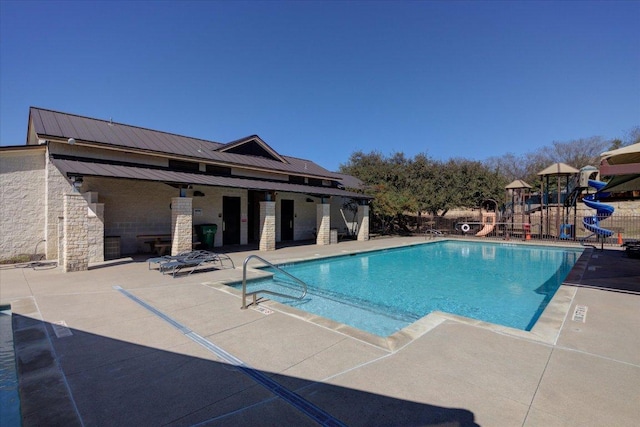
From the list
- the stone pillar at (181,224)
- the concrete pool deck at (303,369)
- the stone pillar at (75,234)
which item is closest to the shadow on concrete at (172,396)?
the concrete pool deck at (303,369)

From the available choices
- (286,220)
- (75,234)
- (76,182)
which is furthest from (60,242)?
(286,220)

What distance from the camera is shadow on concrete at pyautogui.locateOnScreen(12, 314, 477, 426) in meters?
2.63

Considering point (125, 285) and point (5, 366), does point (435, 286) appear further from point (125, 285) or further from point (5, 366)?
point (5, 366)

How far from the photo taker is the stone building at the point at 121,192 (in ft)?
34.5

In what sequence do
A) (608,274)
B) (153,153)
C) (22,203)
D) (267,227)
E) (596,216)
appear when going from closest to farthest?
1. (608,274)
2. (22,203)
3. (153,153)
4. (267,227)
5. (596,216)

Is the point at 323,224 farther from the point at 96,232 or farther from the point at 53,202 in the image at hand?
the point at 53,202

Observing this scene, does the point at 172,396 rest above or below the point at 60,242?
below

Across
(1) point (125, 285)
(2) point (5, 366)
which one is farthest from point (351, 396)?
(1) point (125, 285)

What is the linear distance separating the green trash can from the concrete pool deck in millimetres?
8384

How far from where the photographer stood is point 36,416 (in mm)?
2652

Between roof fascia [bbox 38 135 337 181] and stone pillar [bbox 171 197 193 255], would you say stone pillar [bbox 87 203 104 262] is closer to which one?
stone pillar [bbox 171 197 193 255]

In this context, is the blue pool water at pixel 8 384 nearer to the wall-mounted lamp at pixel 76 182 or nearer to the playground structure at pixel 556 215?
the wall-mounted lamp at pixel 76 182

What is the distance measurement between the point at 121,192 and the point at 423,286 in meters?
11.9

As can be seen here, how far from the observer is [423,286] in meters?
9.52
